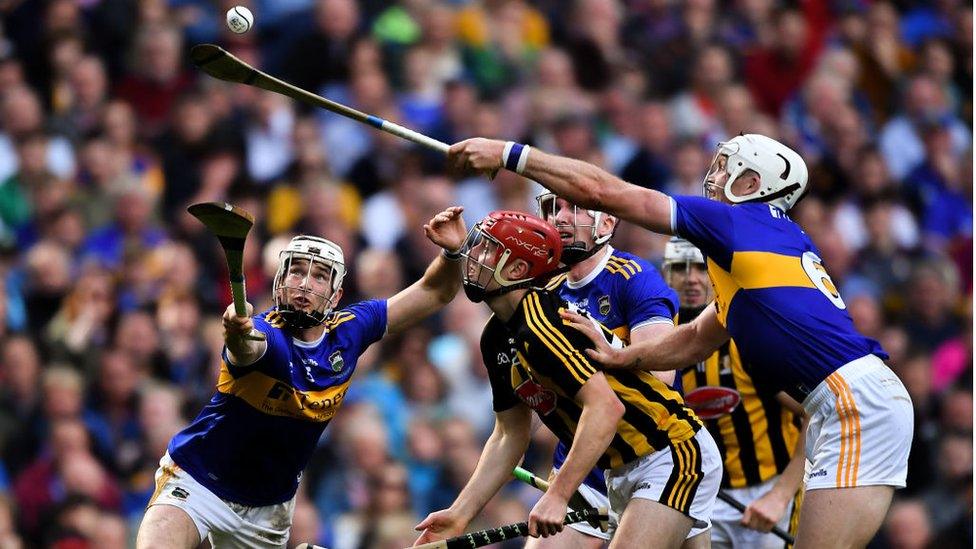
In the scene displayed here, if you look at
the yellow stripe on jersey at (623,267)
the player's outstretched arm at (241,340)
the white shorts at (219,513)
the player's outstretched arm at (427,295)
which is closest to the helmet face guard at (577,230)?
the yellow stripe on jersey at (623,267)

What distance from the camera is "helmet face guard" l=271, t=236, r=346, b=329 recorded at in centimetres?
674

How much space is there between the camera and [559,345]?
6129mm

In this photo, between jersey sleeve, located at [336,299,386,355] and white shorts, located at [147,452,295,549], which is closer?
white shorts, located at [147,452,295,549]

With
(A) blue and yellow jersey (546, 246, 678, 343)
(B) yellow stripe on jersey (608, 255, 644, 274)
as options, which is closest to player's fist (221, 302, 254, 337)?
(A) blue and yellow jersey (546, 246, 678, 343)

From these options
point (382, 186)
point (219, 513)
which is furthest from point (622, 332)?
point (382, 186)

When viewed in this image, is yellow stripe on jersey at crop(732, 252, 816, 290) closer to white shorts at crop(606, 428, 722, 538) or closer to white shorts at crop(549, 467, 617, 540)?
white shorts at crop(606, 428, 722, 538)

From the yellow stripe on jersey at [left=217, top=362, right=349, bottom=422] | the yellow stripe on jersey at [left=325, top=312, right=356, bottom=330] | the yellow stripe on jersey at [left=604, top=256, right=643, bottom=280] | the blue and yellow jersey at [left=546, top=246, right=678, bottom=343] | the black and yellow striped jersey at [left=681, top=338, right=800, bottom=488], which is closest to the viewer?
the yellow stripe on jersey at [left=217, top=362, right=349, bottom=422]

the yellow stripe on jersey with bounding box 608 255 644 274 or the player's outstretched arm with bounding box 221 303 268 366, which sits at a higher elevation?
the yellow stripe on jersey with bounding box 608 255 644 274

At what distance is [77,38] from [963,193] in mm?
6913

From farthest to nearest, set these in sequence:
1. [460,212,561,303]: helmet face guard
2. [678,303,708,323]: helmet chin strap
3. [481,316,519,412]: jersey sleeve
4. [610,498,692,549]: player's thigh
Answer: [678,303,708,323]: helmet chin strap
[481,316,519,412]: jersey sleeve
[610,498,692,549]: player's thigh
[460,212,561,303]: helmet face guard

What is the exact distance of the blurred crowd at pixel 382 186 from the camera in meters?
9.50

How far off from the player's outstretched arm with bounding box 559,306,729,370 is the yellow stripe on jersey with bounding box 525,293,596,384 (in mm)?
121

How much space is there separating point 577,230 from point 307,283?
1.18m

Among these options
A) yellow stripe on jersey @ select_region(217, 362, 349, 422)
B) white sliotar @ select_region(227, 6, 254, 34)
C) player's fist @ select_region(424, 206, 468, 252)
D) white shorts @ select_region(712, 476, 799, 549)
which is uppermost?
white sliotar @ select_region(227, 6, 254, 34)
